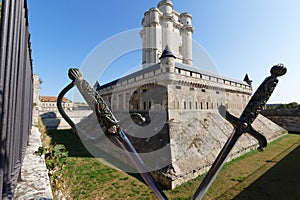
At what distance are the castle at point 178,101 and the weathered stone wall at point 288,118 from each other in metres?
5.61

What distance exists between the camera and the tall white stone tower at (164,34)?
985 inches

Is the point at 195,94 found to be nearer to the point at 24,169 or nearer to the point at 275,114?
the point at 24,169

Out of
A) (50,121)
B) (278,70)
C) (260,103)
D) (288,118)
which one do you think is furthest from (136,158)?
(288,118)

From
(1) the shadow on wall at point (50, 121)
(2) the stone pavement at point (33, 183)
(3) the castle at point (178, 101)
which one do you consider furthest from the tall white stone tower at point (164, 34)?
(2) the stone pavement at point (33, 183)

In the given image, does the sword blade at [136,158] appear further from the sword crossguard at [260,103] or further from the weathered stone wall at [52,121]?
the weathered stone wall at [52,121]

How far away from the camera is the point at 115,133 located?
1392 millimetres

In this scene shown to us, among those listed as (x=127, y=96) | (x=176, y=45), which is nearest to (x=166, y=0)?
(x=176, y=45)

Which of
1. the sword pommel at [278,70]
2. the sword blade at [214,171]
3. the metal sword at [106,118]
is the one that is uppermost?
the sword pommel at [278,70]

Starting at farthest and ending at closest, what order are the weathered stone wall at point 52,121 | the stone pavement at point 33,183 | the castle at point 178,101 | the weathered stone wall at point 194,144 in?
1. the weathered stone wall at point 52,121
2. the castle at point 178,101
3. the weathered stone wall at point 194,144
4. the stone pavement at point 33,183

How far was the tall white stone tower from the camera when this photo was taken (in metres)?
25.0

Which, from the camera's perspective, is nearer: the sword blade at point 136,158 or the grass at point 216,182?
the sword blade at point 136,158

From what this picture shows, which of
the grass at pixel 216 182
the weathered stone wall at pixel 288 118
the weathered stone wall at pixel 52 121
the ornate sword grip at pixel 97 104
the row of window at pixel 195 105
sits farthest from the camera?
the weathered stone wall at pixel 52 121

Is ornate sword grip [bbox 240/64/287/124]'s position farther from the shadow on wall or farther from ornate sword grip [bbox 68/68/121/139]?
the shadow on wall

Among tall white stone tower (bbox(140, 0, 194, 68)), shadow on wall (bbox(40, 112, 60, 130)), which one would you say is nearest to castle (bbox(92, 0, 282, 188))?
tall white stone tower (bbox(140, 0, 194, 68))
